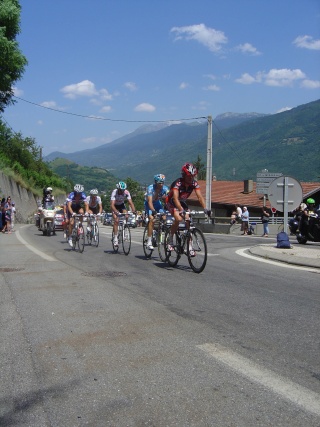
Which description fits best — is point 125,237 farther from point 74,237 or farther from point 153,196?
point 153,196

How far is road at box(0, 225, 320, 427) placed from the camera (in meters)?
3.11

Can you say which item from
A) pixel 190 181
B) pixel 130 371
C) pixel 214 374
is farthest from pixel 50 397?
pixel 190 181

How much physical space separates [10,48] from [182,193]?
2106 centimetres

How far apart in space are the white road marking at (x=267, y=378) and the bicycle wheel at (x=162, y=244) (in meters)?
5.77

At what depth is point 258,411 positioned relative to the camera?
121 inches

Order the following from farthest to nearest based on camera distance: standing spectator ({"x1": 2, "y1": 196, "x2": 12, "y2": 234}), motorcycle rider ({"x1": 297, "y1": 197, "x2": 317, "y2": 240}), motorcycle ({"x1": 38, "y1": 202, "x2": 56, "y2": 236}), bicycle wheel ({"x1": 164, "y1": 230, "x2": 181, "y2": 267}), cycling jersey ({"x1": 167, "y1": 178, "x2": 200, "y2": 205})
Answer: standing spectator ({"x1": 2, "y1": 196, "x2": 12, "y2": 234}), motorcycle ({"x1": 38, "y1": 202, "x2": 56, "y2": 236}), motorcycle rider ({"x1": 297, "y1": 197, "x2": 317, "y2": 240}), bicycle wheel ({"x1": 164, "y1": 230, "x2": 181, "y2": 267}), cycling jersey ({"x1": 167, "y1": 178, "x2": 200, "y2": 205})

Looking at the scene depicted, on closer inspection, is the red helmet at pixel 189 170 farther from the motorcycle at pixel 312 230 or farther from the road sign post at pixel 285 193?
the motorcycle at pixel 312 230

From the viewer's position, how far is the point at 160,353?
4.17 meters

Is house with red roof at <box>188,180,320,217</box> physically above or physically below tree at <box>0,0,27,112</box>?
below

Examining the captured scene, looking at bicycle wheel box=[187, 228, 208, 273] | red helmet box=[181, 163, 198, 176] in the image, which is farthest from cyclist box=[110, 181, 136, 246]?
bicycle wheel box=[187, 228, 208, 273]

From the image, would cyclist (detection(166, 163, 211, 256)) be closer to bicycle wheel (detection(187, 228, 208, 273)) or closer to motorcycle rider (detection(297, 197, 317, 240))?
bicycle wheel (detection(187, 228, 208, 273))

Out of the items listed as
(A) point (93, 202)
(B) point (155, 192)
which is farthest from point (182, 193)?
(A) point (93, 202)

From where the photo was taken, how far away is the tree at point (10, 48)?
26.6 metres

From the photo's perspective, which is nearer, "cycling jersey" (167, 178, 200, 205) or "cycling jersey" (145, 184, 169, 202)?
"cycling jersey" (167, 178, 200, 205)
